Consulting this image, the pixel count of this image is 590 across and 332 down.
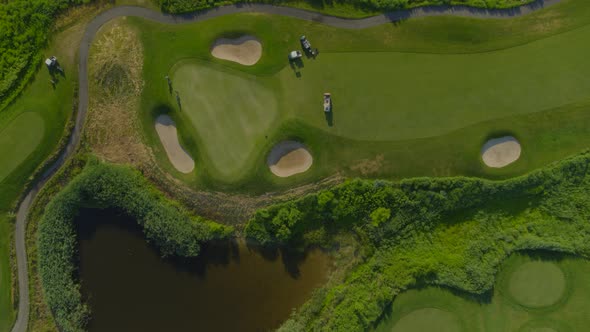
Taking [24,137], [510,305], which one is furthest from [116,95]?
[510,305]

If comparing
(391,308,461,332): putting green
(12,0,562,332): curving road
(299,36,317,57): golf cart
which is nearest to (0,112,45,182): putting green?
(12,0,562,332): curving road

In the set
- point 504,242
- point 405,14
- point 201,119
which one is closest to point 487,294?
point 504,242

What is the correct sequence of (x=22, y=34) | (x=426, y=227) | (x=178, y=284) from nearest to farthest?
(x=426, y=227)
(x=178, y=284)
(x=22, y=34)

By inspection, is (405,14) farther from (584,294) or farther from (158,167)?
(584,294)

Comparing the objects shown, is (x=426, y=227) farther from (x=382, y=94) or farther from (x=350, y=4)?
(x=350, y=4)

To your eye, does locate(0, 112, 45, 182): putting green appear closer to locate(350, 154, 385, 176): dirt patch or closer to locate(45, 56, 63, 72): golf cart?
locate(45, 56, 63, 72): golf cart

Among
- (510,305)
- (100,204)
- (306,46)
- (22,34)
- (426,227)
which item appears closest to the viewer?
(510,305)
